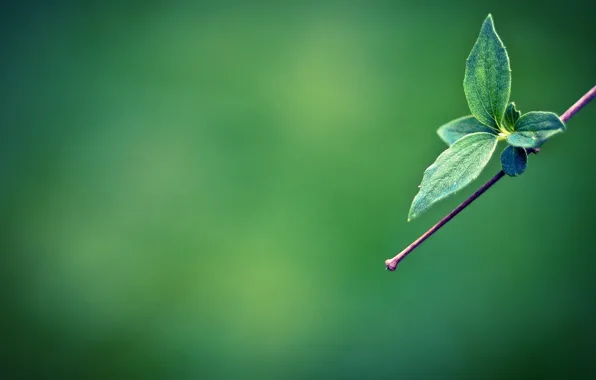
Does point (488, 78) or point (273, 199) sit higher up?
point (488, 78)

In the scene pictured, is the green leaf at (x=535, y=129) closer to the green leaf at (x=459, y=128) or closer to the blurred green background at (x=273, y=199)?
the green leaf at (x=459, y=128)

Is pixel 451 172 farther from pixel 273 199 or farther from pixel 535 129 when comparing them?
pixel 273 199

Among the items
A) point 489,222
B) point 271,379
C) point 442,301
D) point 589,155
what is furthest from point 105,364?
point 589,155

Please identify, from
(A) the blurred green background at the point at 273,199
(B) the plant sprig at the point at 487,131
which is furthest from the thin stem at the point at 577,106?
(A) the blurred green background at the point at 273,199

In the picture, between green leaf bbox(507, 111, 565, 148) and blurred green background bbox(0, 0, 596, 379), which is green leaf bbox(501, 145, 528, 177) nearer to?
green leaf bbox(507, 111, 565, 148)

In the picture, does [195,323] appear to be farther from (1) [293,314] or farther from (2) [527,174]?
(2) [527,174]

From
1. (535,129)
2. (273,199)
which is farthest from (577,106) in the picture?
(273,199)
